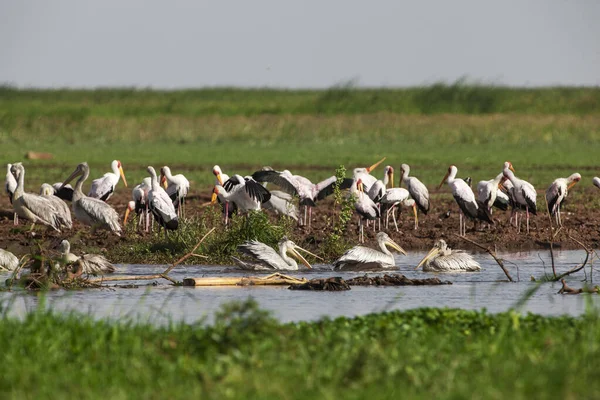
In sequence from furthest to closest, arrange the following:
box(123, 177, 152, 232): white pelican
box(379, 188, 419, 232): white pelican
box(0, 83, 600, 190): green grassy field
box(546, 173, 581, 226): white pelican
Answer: box(0, 83, 600, 190): green grassy field < box(546, 173, 581, 226): white pelican < box(123, 177, 152, 232): white pelican < box(379, 188, 419, 232): white pelican

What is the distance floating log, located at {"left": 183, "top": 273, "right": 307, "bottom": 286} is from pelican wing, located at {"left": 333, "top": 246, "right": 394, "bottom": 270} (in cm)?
154

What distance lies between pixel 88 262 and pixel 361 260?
112 inches

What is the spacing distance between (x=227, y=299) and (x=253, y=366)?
12.9 feet

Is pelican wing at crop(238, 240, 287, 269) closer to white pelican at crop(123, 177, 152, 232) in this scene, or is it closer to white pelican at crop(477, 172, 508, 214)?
white pelican at crop(123, 177, 152, 232)

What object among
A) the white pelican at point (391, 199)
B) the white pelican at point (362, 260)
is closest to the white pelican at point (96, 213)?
the white pelican at point (362, 260)

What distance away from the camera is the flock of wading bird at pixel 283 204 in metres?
12.1

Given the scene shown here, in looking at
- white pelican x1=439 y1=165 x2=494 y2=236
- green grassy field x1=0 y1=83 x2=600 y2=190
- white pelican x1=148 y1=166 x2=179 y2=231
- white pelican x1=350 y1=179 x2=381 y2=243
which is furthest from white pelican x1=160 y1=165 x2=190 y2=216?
green grassy field x1=0 y1=83 x2=600 y2=190

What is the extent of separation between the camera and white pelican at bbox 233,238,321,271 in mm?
11680

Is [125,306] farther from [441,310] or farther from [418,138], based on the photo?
[418,138]

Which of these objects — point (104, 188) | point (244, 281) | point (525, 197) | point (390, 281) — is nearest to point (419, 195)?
point (525, 197)

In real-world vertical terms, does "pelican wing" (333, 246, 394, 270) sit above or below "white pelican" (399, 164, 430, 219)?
below

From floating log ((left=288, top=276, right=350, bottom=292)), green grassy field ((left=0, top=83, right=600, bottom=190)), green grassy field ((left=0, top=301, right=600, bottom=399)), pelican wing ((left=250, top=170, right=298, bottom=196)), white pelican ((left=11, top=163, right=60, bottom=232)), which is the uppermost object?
green grassy field ((left=0, top=83, right=600, bottom=190))

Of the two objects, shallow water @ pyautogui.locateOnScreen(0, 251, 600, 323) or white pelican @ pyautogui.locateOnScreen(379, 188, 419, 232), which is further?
white pelican @ pyautogui.locateOnScreen(379, 188, 419, 232)

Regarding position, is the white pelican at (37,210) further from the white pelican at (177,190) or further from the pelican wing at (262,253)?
the pelican wing at (262,253)
